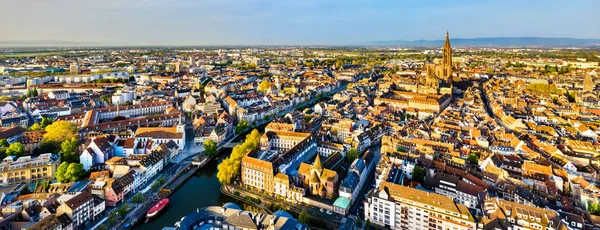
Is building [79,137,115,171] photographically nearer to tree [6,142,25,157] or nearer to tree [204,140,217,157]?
tree [6,142,25,157]

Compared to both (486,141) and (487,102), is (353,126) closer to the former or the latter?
(486,141)

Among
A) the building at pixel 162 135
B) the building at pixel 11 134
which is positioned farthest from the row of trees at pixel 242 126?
the building at pixel 11 134

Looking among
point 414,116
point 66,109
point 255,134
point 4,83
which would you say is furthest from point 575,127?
point 4,83

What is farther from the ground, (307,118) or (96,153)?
(307,118)

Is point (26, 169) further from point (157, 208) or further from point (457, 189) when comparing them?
point (457, 189)

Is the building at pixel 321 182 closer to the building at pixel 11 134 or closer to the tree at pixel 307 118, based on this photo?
the tree at pixel 307 118

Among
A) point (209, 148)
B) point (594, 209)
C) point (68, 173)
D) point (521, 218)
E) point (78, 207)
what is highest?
point (209, 148)

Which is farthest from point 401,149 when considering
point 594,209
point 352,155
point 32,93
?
point 32,93
